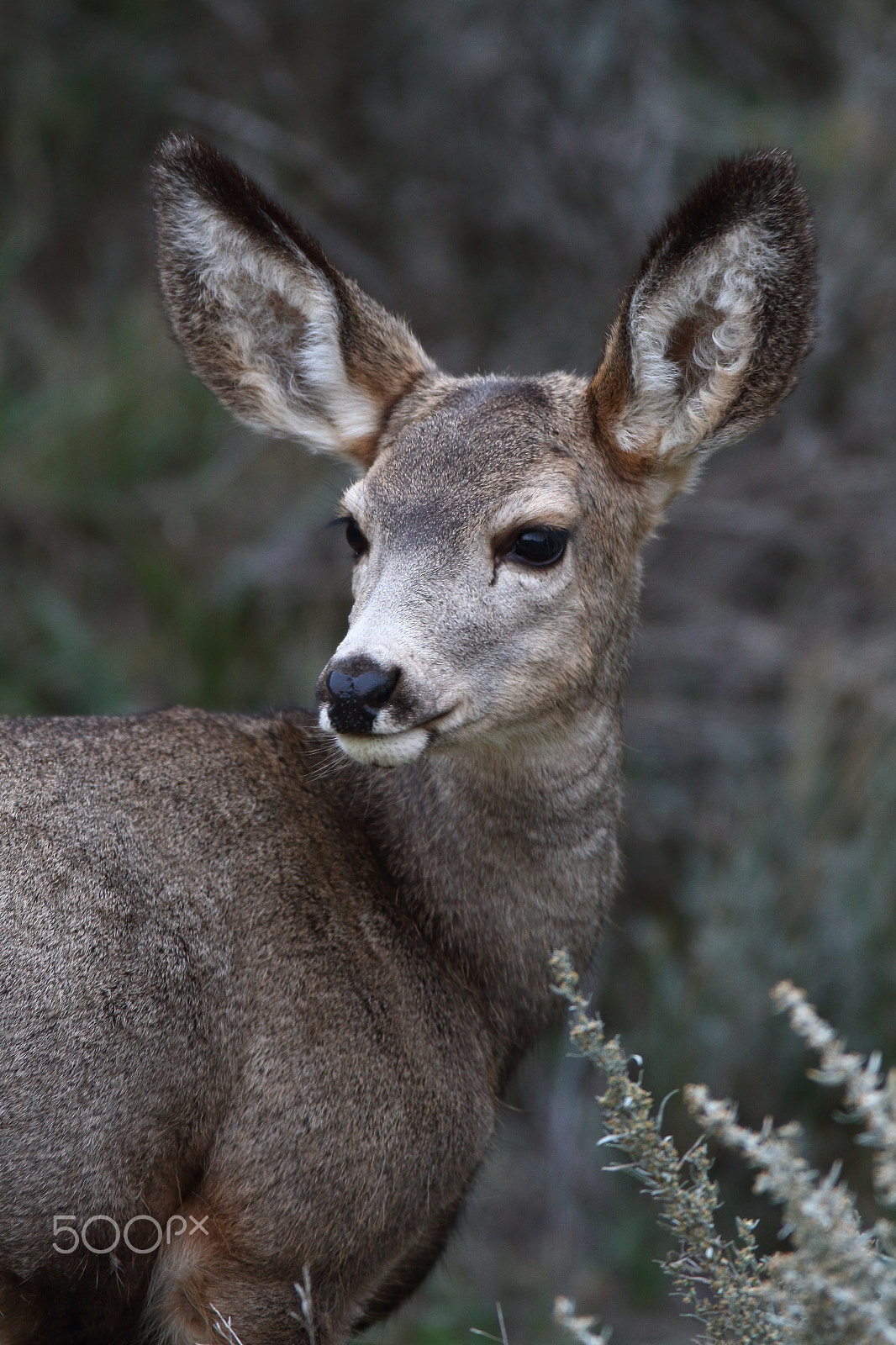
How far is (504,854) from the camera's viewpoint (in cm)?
383

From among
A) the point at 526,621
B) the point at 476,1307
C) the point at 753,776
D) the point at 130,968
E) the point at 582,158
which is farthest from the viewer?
the point at 582,158

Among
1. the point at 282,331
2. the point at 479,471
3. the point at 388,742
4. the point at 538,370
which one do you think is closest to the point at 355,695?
the point at 388,742

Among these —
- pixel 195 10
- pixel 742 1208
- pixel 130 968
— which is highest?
pixel 195 10

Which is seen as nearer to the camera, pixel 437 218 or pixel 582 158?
pixel 582 158

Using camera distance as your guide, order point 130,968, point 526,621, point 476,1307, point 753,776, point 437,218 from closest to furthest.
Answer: point 130,968, point 526,621, point 476,1307, point 753,776, point 437,218

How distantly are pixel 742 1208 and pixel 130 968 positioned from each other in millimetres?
4373

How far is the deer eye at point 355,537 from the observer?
3.84 m

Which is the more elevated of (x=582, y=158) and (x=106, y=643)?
(x=582, y=158)

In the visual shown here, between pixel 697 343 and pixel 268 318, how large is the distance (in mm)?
1294

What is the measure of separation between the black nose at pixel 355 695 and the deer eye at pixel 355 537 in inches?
31.4

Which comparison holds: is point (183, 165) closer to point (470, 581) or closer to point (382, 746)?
point (470, 581)

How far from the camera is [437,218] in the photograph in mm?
9945

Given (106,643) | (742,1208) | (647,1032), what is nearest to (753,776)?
(647,1032)

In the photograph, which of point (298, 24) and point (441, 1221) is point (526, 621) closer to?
point (441, 1221)
